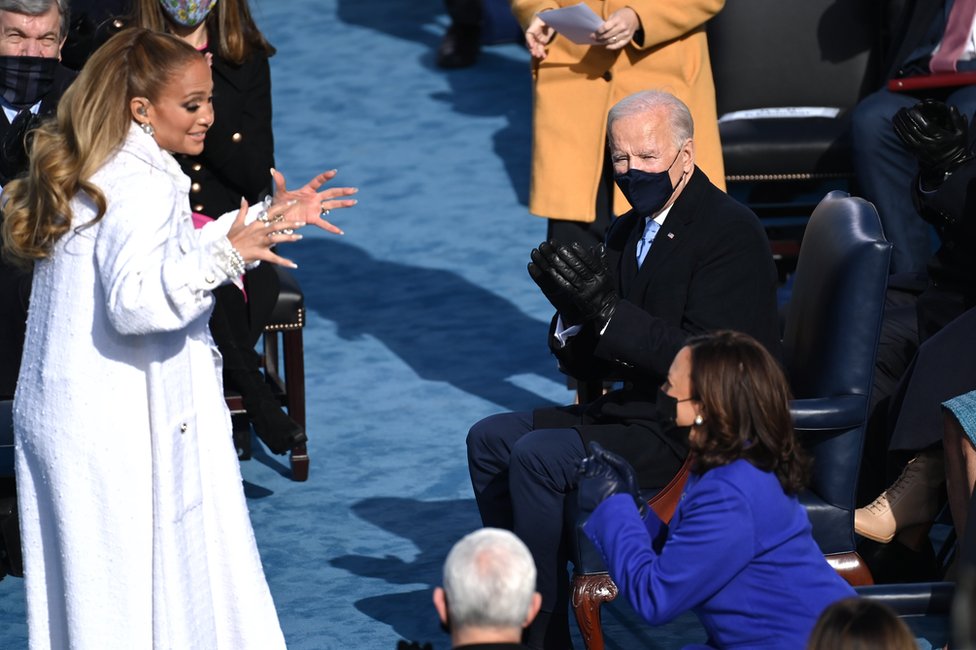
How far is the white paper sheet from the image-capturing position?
16.5ft

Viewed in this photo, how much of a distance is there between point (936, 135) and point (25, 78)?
2.61 metres

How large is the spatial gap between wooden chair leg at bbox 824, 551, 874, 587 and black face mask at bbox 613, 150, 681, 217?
95 cm

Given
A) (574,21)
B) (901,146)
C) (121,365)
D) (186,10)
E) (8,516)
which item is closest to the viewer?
(121,365)

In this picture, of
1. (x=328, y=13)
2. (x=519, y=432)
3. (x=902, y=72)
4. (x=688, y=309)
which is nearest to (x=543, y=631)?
(x=519, y=432)

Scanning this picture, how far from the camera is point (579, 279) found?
3746 mm

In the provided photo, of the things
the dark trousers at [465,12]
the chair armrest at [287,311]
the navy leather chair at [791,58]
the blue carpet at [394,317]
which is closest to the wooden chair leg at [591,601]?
the blue carpet at [394,317]

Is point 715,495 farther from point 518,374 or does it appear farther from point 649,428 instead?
point 518,374

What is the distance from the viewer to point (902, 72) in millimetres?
5941

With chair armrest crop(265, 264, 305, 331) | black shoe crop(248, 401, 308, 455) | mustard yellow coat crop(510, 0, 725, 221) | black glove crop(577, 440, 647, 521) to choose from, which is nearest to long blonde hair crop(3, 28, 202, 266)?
black glove crop(577, 440, 647, 521)

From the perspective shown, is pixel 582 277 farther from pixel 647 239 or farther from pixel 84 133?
pixel 84 133

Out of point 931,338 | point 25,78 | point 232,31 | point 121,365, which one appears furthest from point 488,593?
point 232,31

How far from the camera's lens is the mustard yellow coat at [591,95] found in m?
5.33

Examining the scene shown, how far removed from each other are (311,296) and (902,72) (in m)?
2.61

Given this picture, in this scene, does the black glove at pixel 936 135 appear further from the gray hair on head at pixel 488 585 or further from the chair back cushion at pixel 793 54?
the gray hair on head at pixel 488 585
